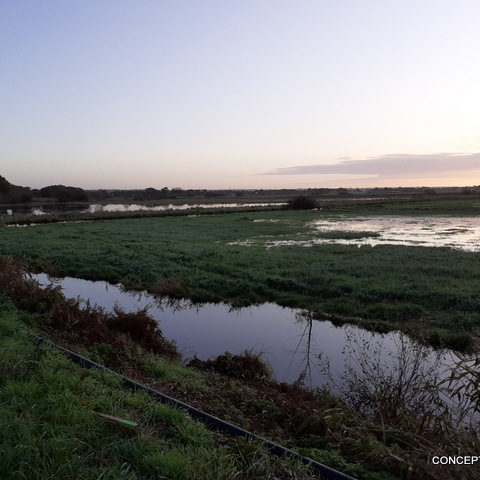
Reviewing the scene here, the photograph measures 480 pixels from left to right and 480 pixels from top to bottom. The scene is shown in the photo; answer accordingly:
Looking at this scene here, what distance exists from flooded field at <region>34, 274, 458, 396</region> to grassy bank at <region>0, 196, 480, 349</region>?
2.33 feet

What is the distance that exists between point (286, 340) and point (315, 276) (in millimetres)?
5639

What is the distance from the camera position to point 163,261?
65.5 feet

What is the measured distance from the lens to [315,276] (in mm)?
15758

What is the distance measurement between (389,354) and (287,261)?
1041 centimetres

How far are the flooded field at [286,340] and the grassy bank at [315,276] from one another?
711 mm

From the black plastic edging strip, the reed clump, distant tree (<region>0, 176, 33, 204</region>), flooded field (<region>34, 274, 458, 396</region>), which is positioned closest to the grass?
the black plastic edging strip

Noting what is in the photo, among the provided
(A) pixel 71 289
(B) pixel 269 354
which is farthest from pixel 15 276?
(B) pixel 269 354

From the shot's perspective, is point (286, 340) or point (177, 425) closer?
point (177, 425)

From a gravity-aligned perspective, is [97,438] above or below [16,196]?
below

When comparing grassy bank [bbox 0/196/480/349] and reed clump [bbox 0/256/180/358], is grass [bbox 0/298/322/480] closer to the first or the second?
reed clump [bbox 0/256/180/358]

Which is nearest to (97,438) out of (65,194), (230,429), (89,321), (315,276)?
(230,429)

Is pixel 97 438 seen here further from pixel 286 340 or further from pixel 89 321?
pixel 286 340

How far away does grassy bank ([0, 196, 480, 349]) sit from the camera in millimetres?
11773

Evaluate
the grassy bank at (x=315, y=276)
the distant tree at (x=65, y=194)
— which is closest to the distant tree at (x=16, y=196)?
the distant tree at (x=65, y=194)
